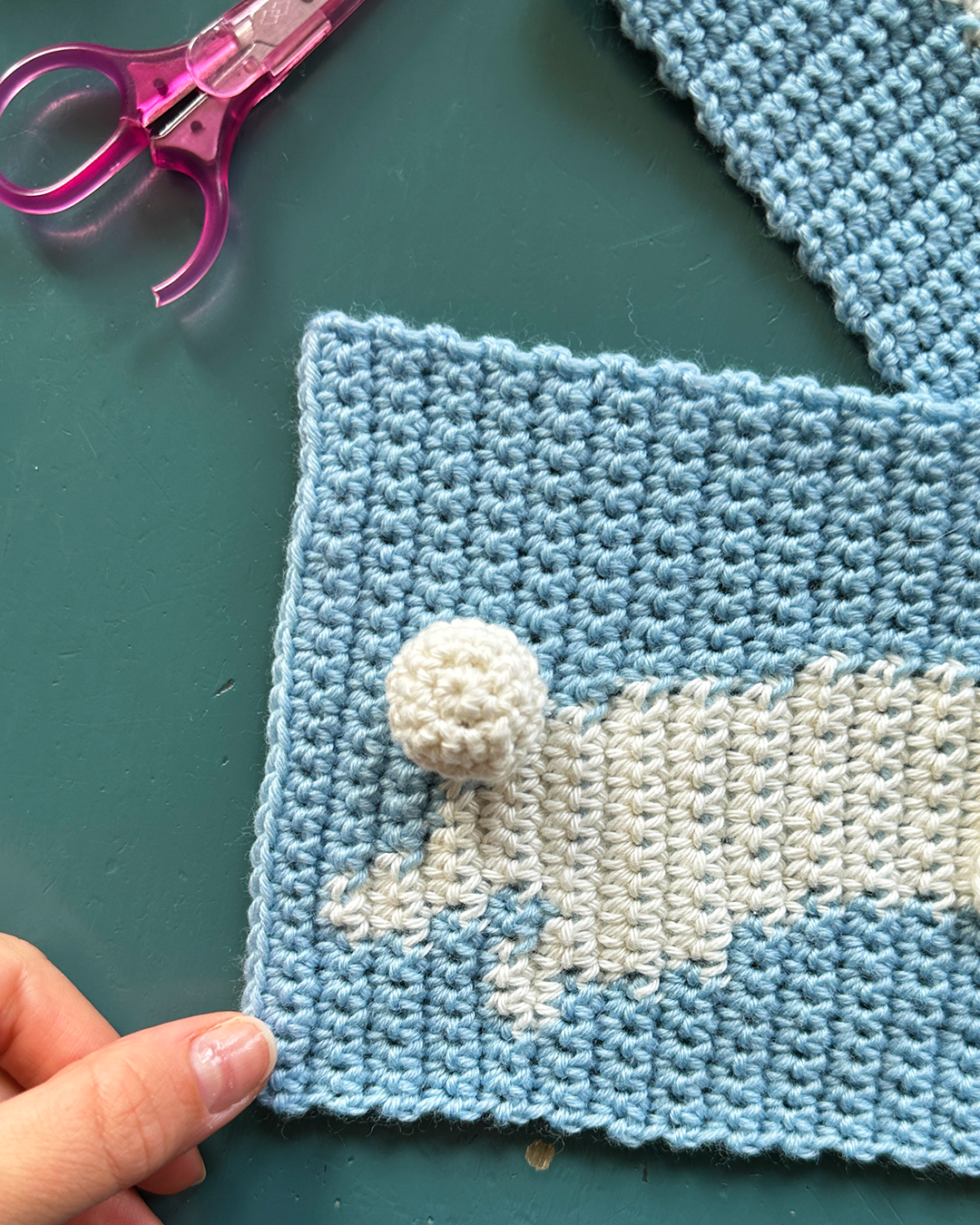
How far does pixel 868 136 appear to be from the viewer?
856 millimetres

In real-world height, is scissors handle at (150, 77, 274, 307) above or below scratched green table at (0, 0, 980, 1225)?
above

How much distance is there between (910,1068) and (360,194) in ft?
3.22

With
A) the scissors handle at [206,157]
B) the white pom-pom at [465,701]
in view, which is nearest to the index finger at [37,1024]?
the white pom-pom at [465,701]

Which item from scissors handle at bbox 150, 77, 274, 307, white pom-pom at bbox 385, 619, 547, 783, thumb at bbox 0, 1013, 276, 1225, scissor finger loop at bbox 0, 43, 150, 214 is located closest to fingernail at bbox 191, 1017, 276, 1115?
thumb at bbox 0, 1013, 276, 1225

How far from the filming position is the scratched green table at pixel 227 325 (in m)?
0.88

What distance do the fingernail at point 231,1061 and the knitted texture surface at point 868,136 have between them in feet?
2.73

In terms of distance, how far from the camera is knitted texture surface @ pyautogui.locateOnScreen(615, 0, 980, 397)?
0.85 meters

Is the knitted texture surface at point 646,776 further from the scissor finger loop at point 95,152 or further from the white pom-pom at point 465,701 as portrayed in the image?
the scissor finger loop at point 95,152

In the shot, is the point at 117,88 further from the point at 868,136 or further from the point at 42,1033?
the point at 42,1033

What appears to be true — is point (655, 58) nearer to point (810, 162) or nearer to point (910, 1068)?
point (810, 162)

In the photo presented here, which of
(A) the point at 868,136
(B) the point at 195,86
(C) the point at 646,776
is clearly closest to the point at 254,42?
(B) the point at 195,86

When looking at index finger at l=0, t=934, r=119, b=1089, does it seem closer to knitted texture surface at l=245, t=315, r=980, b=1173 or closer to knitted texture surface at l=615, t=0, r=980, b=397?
knitted texture surface at l=245, t=315, r=980, b=1173

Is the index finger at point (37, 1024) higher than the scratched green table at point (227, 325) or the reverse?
the reverse

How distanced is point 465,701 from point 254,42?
663mm
